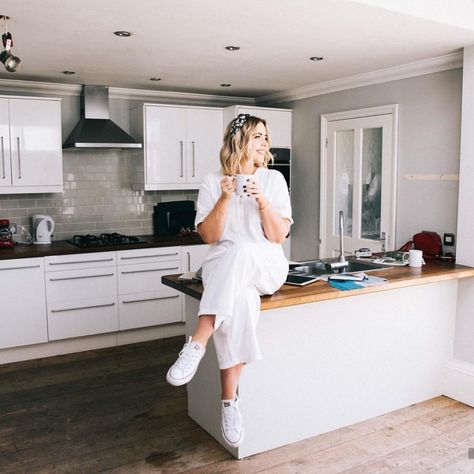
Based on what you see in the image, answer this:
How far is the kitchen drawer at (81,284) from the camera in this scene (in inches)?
190

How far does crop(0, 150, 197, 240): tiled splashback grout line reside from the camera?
5.34 metres

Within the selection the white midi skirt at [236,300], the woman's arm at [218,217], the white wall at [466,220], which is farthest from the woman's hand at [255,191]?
the white wall at [466,220]

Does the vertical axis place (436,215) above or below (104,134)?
below

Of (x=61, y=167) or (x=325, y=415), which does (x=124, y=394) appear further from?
(x=61, y=167)

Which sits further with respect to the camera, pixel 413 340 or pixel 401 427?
pixel 413 340

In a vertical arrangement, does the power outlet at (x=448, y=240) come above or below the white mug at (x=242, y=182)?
below

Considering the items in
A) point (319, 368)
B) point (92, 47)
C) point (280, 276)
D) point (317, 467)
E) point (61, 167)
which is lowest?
point (317, 467)

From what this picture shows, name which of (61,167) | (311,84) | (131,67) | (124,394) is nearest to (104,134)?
(61,167)

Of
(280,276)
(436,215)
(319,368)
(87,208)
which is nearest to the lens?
(280,276)

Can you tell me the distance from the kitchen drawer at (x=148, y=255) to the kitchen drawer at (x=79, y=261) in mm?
83

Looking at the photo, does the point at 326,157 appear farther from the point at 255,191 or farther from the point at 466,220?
the point at 255,191

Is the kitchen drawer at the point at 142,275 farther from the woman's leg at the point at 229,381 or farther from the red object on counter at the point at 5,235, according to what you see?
the woman's leg at the point at 229,381

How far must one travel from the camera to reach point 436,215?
14.2ft

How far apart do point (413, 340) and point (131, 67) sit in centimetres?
298
